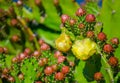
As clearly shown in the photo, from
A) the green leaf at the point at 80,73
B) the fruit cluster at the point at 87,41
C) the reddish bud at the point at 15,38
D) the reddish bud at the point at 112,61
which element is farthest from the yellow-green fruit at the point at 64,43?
the reddish bud at the point at 15,38

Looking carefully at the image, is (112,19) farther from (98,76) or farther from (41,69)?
(41,69)

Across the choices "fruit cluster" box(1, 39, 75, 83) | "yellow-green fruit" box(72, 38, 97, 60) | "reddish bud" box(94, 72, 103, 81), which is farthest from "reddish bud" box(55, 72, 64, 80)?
"yellow-green fruit" box(72, 38, 97, 60)

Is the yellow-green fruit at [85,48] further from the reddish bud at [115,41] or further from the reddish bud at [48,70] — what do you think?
the reddish bud at [48,70]

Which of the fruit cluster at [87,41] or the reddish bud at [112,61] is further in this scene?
the reddish bud at [112,61]

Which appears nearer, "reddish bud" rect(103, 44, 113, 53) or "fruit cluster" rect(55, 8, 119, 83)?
"fruit cluster" rect(55, 8, 119, 83)

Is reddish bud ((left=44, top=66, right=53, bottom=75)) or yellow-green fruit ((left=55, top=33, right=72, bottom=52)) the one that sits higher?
yellow-green fruit ((left=55, top=33, right=72, bottom=52))

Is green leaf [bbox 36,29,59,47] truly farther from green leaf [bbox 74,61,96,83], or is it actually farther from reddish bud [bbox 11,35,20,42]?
green leaf [bbox 74,61,96,83]

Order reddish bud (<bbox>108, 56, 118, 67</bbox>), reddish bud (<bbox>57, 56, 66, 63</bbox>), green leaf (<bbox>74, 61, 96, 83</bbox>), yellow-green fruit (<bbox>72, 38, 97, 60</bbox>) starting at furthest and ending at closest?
1. reddish bud (<bbox>57, 56, 66, 63</bbox>)
2. green leaf (<bbox>74, 61, 96, 83</bbox>)
3. reddish bud (<bbox>108, 56, 118, 67</bbox>)
4. yellow-green fruit (<bbox>72, 38, 97, 60</bbox>)

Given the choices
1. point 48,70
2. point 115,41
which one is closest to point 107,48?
point 115,41

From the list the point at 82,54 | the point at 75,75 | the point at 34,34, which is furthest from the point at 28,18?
the point at 82,54
